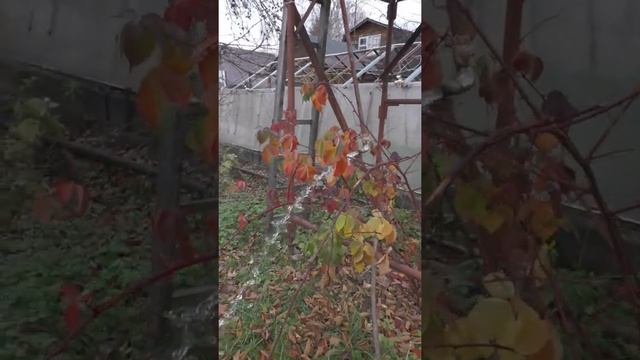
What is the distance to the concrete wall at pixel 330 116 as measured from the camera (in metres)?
2.45

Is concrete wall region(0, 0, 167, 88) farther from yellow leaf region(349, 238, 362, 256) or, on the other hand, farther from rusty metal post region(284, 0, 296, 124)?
rusty metal post region(284, 0, 296, 124)

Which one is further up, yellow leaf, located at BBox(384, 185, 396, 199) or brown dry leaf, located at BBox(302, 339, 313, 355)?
yellow leaf, located at BBox(384, 185, 396, 199)

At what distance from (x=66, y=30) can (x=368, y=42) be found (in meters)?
2.49

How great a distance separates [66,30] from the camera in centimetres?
58

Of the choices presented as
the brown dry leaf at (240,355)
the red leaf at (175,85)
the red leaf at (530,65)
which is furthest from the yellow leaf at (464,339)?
the brown dry leaf at (240,355)

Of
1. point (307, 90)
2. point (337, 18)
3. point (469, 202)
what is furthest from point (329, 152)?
point (469, 202)

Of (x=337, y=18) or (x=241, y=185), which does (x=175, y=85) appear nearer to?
(x=337, y=18)

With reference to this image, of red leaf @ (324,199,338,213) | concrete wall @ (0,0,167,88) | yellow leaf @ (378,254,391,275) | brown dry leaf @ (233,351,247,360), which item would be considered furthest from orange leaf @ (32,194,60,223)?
brown dry leaf @ (233,351,247,360)

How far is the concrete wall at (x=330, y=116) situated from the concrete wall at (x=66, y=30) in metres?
1.58

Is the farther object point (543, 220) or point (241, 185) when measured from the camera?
point (241, 185)

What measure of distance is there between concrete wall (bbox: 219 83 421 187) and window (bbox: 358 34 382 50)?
0.85 ft

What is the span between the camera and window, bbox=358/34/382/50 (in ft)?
9.35

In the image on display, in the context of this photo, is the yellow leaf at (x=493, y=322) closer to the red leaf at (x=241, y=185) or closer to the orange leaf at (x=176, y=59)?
the orange leaf at (x=176, y=59)

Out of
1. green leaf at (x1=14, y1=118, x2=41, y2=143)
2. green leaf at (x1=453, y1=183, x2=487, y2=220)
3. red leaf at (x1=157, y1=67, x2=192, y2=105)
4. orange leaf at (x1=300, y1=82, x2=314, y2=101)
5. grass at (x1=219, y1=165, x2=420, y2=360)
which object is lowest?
grass at (x1=219, y1=165, x2=420, y2=360)
